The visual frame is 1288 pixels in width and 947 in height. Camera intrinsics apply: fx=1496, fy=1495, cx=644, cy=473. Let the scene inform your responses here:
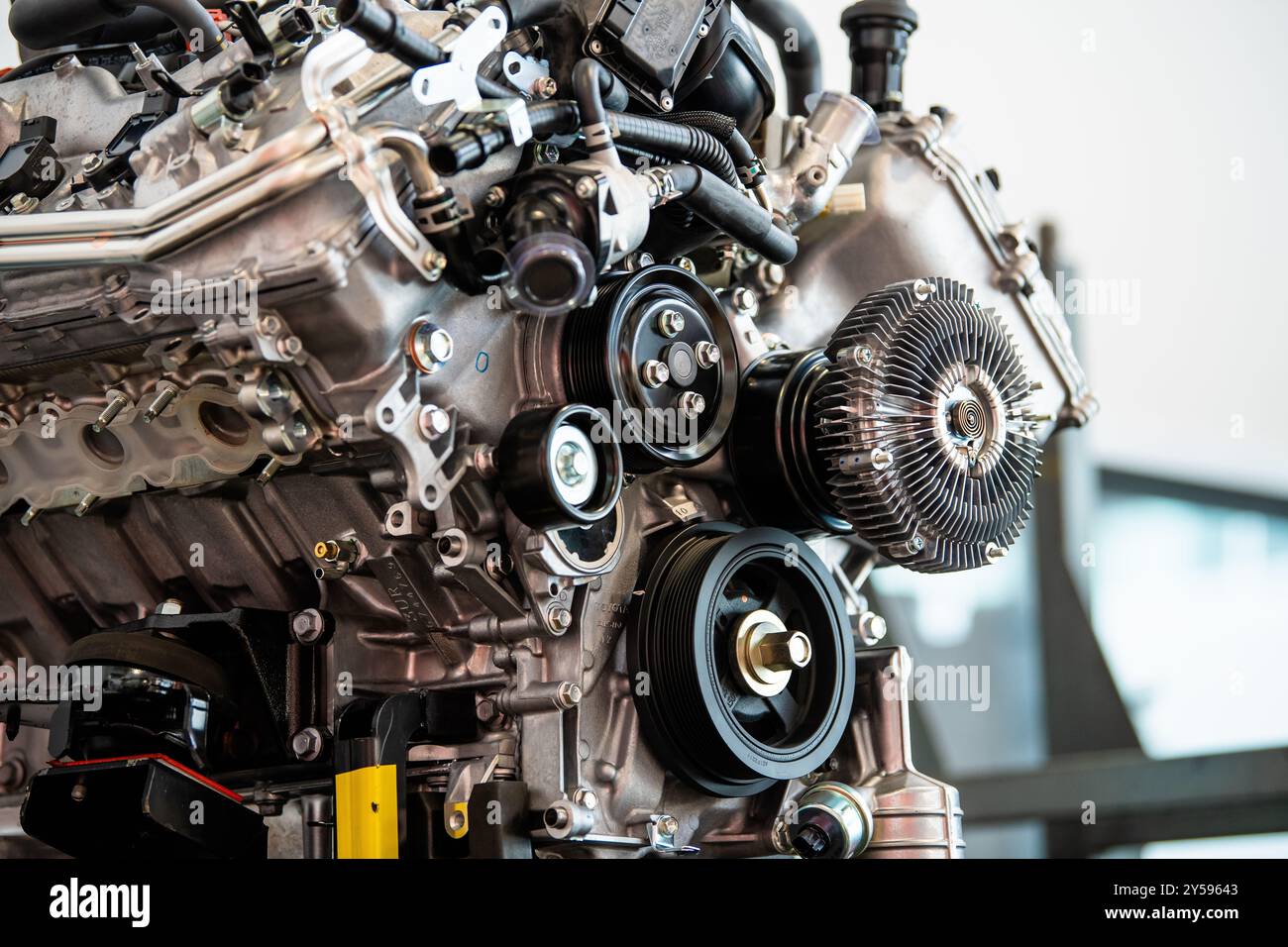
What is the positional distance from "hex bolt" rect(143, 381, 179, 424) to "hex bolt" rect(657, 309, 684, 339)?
891 mm

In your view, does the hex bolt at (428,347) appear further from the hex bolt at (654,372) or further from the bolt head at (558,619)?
the bolt head at (558,619)

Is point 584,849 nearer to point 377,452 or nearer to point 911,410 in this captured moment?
point 377,452

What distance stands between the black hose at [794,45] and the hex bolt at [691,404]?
4.43 feet

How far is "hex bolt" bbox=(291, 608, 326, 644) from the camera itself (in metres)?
2.93

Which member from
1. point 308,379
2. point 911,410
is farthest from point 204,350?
point 911,410

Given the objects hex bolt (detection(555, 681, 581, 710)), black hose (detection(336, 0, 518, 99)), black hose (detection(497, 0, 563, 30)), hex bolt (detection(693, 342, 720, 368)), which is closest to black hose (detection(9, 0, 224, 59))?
black hose (detection(497, 0, 563, 30))

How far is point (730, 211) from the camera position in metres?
2.76

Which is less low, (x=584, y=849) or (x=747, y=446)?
(x=747, y=446)

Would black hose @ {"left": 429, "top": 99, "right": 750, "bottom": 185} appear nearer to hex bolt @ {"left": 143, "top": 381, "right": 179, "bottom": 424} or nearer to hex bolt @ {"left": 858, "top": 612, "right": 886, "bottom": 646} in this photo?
hex bolt @ {"left": 143, "top": 381, "right": 179, "bottom": 424}

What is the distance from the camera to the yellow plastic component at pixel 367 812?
102 inches

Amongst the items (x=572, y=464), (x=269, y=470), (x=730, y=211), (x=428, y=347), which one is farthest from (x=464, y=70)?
(x=269, y=470)

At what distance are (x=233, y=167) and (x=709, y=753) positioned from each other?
1332 millimetres

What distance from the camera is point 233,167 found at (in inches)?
95.4

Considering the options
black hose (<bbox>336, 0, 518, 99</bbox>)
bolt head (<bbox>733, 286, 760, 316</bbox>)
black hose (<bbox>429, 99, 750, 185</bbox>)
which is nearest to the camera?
black hose (<bbox>336, 0, 518, 99</bbox>)
